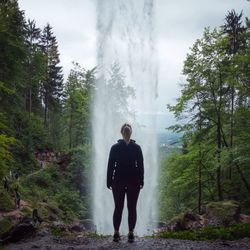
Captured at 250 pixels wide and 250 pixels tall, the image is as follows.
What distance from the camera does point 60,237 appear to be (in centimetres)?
838

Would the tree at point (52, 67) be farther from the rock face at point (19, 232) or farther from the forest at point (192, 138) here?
the rock face at point (19, 232)

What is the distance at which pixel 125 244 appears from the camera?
23.0 ft

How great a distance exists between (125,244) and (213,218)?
6510mm

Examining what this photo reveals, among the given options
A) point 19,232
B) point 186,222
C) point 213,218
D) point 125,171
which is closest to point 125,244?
point 125,171

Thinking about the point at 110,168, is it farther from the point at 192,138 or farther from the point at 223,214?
the point at 192,138

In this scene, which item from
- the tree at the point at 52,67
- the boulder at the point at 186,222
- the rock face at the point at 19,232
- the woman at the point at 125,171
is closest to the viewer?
the woman at the point at 125,171

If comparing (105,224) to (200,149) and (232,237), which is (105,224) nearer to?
(200,149)

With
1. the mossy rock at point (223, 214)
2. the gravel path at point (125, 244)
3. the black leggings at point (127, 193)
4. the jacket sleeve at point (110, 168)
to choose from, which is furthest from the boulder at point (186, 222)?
the jacket sleeve at point (110, 168)

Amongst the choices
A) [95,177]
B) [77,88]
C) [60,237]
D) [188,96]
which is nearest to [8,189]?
[95,177]

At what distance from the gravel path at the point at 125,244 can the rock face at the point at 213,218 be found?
15.0 ft

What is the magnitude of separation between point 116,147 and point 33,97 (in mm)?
36090

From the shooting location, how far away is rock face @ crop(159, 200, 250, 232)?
12.0m

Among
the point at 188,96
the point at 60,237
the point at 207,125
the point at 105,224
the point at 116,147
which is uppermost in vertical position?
the point at 188,96

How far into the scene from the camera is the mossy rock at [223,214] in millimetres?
12341
